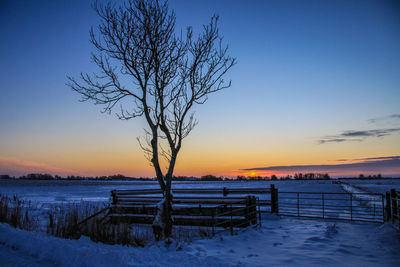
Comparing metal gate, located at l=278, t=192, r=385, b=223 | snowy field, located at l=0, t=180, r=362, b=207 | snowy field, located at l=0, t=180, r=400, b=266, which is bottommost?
snowy field, located at l=0, t=180, r=362, b=207

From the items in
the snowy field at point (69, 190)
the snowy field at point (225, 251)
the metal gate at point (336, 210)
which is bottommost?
the snowy field at point (69, 190)

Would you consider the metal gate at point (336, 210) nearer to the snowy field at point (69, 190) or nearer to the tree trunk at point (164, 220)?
the tree trunk at point (164, 220)

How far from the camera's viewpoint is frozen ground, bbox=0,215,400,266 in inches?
220

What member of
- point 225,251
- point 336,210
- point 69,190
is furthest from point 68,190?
point 225,251

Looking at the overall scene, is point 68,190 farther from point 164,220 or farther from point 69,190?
point 164,220

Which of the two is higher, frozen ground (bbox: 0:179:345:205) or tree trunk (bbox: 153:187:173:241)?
tree trunk (bbox: 153:187:173:241)

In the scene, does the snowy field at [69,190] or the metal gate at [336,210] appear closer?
the metal gate at [336,210]

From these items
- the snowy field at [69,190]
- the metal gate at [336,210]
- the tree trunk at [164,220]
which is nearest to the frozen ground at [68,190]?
the snowy field at [69,190]

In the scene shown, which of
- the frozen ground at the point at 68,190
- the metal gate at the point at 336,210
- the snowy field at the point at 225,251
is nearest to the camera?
the snowy field at the point at 225,251

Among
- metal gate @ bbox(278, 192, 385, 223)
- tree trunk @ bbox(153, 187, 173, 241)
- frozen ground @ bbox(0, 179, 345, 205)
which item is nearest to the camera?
tree trunk @ bbox(153, 187, 173, 241)

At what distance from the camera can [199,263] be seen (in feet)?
18.8

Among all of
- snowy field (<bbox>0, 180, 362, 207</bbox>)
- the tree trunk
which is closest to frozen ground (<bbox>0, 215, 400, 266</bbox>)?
the tree trunk

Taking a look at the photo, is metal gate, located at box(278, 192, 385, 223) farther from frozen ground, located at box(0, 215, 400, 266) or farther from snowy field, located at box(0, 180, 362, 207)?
snowy field, located at box(0, 180, 362, 207)

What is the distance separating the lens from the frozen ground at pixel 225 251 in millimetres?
5590
